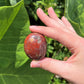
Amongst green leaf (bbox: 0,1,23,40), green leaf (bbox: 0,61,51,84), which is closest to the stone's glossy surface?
green leaf (bbox: 0,1,23,40)

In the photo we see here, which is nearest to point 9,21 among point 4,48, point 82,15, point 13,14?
point 13,14

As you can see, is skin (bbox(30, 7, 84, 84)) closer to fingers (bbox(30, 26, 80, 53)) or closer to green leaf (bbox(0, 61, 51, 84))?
fingers (bbox(30, 26, 80, 53))

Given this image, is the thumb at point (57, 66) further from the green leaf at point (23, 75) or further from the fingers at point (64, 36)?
the green leaf at point (23, 75)

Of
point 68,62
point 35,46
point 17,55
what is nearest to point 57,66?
point 68,62

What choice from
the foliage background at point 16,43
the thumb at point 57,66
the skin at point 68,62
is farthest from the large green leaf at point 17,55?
the thumb at point 57,66

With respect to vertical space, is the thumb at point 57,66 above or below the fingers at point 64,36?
below

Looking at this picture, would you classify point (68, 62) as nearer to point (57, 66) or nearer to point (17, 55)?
point (57, 66)

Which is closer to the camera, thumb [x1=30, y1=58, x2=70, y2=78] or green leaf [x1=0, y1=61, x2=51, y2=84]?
thumb [x1=30, y1=58, x2=70, y2=78]

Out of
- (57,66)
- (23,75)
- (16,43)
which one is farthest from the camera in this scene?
(23,75)

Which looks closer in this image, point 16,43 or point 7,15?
point 7,15

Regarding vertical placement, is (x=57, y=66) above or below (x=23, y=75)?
above
